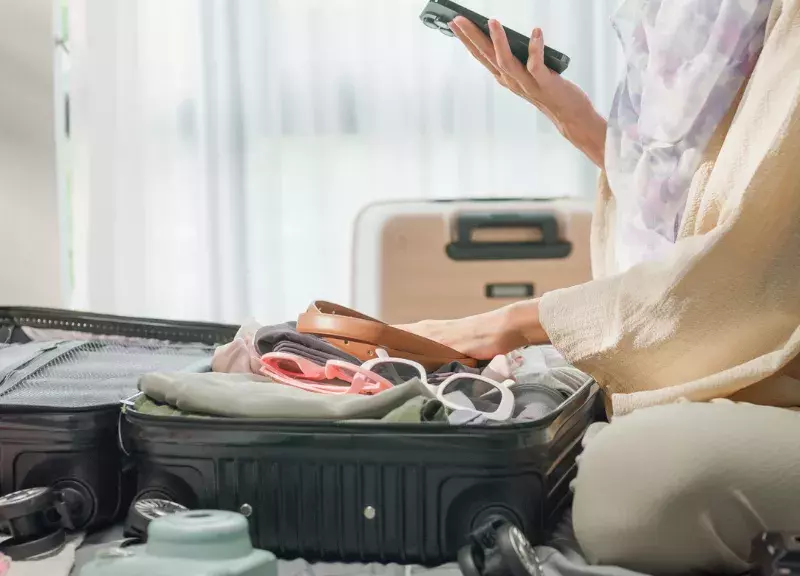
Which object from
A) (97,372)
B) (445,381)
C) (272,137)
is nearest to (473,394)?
(445,381)

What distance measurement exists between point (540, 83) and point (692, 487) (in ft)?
1.86

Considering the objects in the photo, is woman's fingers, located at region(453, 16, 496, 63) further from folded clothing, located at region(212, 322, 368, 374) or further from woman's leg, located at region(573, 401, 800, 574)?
woman's leg, located at region(573, 401, 800, 574)

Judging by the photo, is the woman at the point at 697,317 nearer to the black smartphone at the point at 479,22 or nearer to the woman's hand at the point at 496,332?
the woman's hand at the point at 496,332

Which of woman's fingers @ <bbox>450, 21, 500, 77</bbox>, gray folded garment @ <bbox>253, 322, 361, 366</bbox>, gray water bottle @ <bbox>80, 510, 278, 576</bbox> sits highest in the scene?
woman's fingers @ <bbox>450, 21, 500, 77</bbox>

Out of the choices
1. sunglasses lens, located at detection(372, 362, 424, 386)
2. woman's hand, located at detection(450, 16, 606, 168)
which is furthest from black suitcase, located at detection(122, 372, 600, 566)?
woman's hand, located at detection(450, 16, 606, 168)

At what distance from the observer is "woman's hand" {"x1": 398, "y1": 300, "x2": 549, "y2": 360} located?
0.74m

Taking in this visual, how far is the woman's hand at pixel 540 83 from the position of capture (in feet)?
3.02

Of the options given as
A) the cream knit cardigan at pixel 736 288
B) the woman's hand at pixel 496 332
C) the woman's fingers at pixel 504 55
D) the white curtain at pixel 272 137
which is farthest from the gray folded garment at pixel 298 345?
the white curtain at pixel 272 137

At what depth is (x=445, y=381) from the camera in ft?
2.18

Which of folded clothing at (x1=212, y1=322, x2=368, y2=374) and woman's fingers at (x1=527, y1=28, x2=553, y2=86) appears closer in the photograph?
folded clothing at (x1=212, y1=322, x2=368, y2=374)

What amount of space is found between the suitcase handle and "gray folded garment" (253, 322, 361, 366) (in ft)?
2.77

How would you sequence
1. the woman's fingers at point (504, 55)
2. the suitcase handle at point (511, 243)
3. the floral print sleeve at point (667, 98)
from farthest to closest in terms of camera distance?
the suitcase handle at point (511, 243) → the woman's fingers at point (504, 55) → the floral print sleeve at point (667, 98)

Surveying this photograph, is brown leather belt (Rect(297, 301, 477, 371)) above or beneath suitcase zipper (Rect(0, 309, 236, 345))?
above

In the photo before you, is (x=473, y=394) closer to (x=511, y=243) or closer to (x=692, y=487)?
(x=692, y=487)
